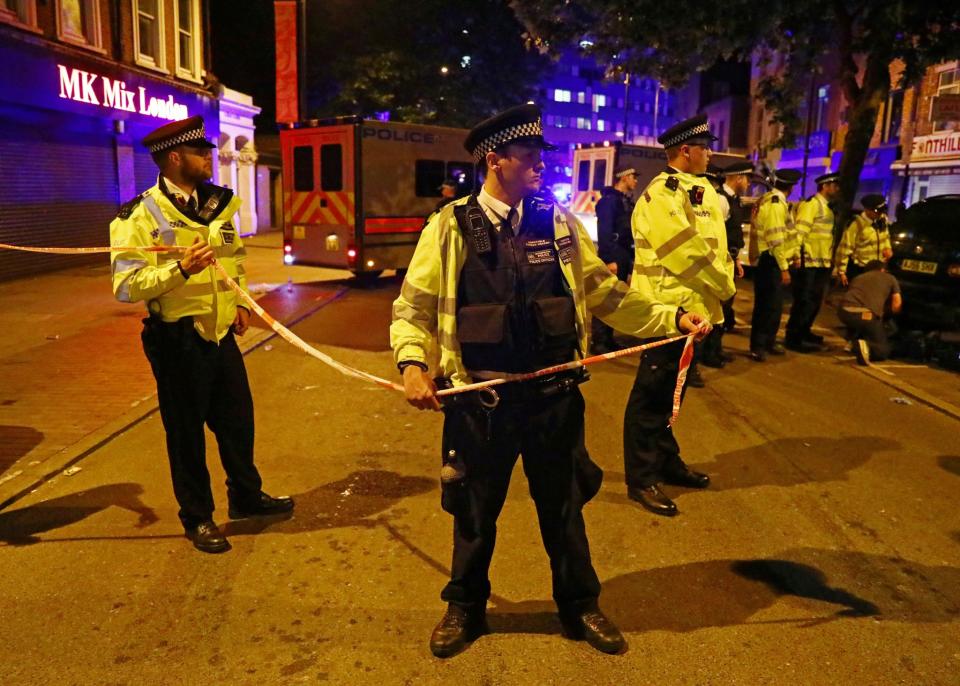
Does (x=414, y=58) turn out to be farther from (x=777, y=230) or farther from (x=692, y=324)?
(x=692, y=324)

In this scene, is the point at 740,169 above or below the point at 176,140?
above

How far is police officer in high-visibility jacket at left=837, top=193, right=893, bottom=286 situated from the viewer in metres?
9.34

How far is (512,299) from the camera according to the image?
2.87 meters

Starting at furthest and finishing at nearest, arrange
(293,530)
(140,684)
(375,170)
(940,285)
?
1. (375,170)
2. (940,285)
3. (293,530)
4. (140,684)

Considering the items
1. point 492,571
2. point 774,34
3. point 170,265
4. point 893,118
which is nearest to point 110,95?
point 774,34

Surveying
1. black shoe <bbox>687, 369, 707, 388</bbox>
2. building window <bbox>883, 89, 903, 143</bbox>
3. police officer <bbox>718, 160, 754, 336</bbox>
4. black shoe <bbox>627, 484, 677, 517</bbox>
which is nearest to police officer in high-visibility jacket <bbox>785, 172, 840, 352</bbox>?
police officer <bbox>718, 160, 754, 336</bbox>

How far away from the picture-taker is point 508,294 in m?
2.88

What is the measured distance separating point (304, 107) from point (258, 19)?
13.9 m

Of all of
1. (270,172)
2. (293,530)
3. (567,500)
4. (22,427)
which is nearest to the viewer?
(567,500)

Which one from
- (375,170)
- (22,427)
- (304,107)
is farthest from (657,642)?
(304,107)

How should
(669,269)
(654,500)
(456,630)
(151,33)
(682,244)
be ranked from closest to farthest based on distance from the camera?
(456,630), (682,244), (669,269), (654,500), (151,33)

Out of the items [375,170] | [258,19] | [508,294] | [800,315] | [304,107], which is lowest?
[800,315]

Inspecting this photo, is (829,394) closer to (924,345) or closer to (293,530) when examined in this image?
(924,345)

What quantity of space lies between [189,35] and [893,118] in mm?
22316
